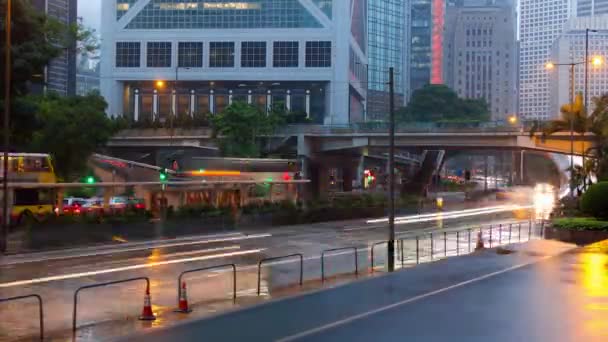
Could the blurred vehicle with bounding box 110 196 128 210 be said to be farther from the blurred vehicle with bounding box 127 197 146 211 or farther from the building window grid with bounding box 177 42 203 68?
the building window grid with bounding box 177 42 203 68

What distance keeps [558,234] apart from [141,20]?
78.9m

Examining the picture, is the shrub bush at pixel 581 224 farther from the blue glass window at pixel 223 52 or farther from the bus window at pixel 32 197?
the blue glass window at pixel 223 52

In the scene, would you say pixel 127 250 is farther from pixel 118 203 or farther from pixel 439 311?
pixel 439 311

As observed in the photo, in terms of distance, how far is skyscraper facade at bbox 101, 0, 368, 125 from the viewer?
101 meters

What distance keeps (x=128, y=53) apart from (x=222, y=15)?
13798mm

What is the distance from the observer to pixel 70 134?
183 ft

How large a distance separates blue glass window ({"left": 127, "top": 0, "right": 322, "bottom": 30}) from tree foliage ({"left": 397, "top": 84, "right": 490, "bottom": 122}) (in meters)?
30.8

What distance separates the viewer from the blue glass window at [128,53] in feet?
335

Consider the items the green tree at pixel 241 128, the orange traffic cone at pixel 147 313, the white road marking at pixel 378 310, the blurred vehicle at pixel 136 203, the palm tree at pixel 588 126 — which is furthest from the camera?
the green tree at pixel 241 128

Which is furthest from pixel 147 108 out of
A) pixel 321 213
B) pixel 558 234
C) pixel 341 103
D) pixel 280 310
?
pixel 280 310

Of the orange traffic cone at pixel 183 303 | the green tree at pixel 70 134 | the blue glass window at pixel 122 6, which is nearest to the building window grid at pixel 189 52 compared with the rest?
the blue glass window at pixel 122 6

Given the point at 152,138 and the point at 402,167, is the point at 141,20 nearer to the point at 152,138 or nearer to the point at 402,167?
the point at 152,138

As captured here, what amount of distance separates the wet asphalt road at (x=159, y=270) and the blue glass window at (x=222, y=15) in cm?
6526

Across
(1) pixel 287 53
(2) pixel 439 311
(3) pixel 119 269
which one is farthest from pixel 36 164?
(1) pixel 287 53
